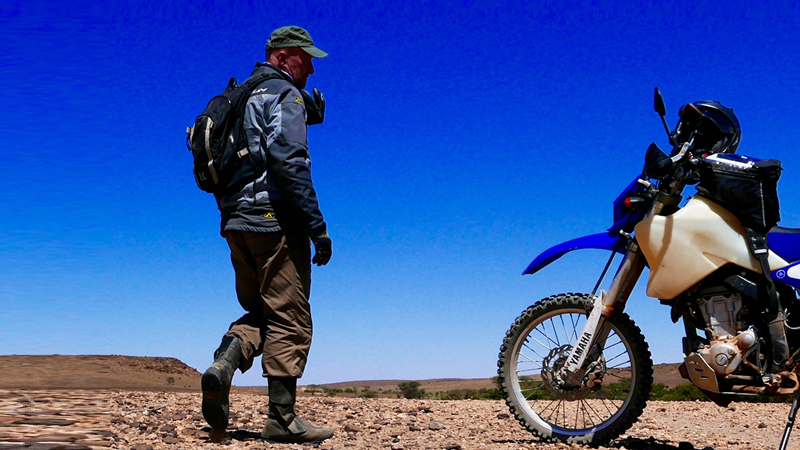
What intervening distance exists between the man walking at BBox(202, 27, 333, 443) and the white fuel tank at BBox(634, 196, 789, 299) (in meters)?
2.50

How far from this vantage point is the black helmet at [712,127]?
5.71 meters

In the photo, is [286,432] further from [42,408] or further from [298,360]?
[42,408]

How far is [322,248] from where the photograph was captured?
18.6 feet

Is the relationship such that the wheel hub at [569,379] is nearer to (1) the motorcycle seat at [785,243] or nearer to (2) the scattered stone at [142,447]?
(1) the motorcycle seat at [785,243]

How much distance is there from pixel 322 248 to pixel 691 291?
2807mm

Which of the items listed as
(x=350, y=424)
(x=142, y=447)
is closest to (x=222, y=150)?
(x=142, y=447)

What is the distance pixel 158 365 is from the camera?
16.8 m

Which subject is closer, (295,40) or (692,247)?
(692,247)

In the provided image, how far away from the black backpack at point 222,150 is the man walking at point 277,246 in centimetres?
6

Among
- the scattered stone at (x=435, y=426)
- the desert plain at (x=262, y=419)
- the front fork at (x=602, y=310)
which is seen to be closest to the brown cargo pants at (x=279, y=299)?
the desert plain at (x=262, y=419)

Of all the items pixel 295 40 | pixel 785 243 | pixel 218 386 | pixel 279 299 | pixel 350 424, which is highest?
pixel 295 40

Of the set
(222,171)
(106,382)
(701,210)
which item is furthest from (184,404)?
(701,210)

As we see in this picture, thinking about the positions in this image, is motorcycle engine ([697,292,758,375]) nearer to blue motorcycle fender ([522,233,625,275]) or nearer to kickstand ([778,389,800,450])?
kickstand ([778,389,800,450])

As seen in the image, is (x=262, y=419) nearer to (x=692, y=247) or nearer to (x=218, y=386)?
(x=218, y=386)
